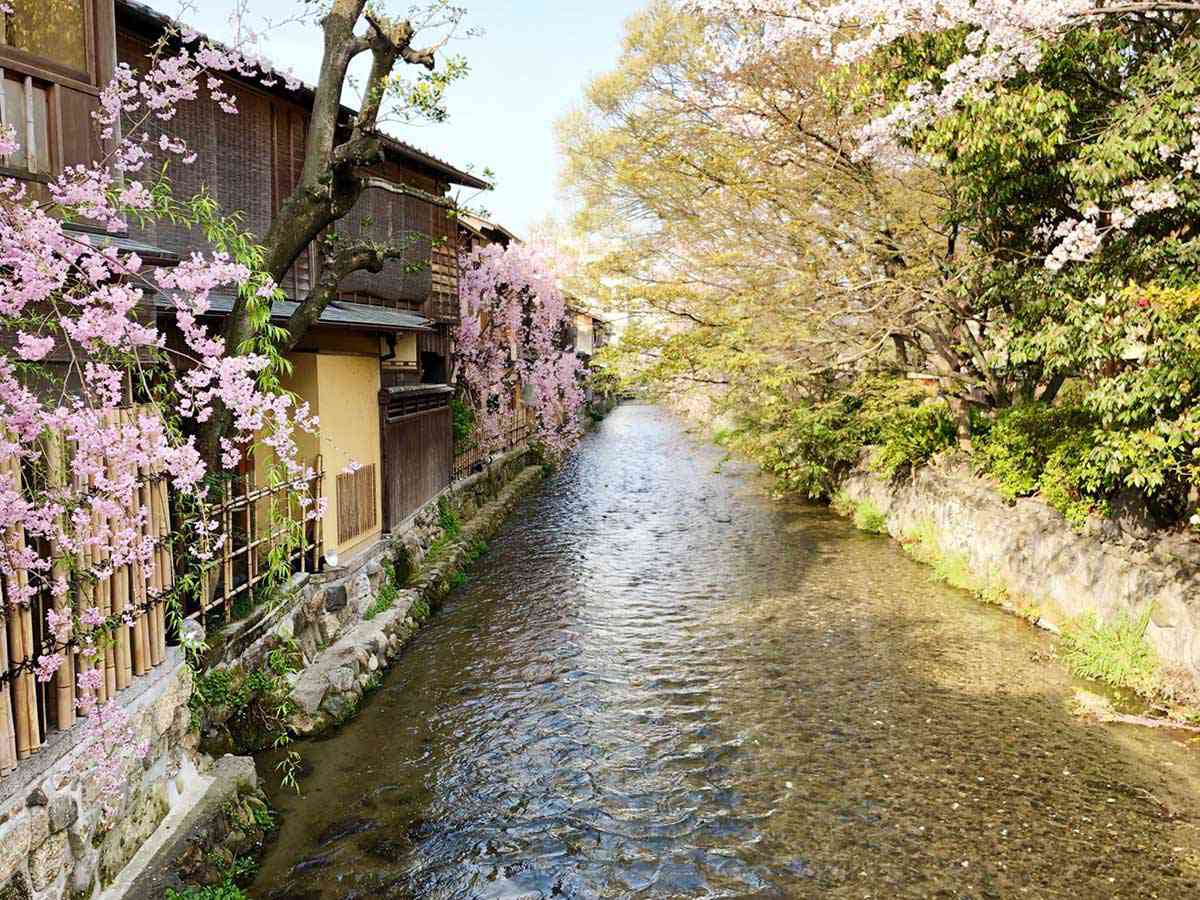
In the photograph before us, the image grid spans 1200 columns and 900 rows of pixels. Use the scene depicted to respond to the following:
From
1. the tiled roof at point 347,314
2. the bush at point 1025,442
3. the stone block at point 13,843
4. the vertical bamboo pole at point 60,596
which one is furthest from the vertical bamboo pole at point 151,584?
the bush at point 1025,442

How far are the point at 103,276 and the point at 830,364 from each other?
14.4 meters

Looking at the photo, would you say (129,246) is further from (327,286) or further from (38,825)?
(38,825)

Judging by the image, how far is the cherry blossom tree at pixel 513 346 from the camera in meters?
23.0

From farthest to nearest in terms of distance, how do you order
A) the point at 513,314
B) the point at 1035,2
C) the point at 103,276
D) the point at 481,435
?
the point at 513,314
the point at 481,435
the point at 1035,2
the point at 103,276

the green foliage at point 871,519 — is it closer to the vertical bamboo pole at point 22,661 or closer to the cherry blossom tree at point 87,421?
the cherry blossom tree at point 87,421

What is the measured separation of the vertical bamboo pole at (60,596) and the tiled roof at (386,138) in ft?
15.1

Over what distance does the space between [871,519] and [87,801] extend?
54.0ft

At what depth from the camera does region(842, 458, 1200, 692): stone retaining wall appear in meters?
9.20

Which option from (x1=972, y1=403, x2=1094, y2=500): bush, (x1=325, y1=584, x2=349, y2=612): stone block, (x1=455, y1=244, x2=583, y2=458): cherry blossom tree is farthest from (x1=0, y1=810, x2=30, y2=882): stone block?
(x1=455, y1=244, x2=583, y2=458): cherry blossom tree

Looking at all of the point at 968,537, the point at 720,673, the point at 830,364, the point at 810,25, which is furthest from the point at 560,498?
the point at 810,25

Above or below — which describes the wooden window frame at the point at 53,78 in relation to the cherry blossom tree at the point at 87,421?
above

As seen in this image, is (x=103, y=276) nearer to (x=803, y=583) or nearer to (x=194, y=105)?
(x=194, y=105)

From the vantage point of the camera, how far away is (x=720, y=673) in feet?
34.4

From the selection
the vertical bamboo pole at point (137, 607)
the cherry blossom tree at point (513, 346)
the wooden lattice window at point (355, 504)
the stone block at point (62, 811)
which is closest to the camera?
the stone block at point (62, 811)
